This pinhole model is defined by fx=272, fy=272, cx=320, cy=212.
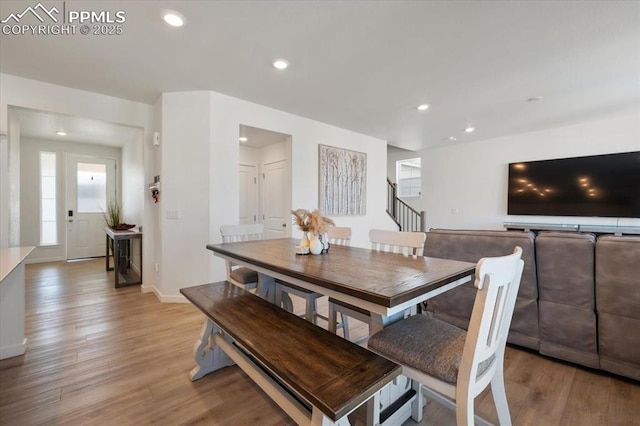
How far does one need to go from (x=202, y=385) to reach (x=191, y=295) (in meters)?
0.60

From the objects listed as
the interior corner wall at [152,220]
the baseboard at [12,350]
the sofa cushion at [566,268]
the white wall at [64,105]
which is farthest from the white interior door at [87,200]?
the sofa cushion at [566,268]

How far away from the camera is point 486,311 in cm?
99

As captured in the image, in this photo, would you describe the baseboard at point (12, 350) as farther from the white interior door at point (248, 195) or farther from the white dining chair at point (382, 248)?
the white interior door at point (248, 195)

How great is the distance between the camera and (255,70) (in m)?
2.83

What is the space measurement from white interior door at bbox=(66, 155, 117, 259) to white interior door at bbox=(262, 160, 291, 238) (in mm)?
3863

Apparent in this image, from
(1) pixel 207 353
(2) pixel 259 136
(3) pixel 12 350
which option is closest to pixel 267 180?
(2) pixel 259 136

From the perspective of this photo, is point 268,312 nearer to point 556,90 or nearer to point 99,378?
point 99,378

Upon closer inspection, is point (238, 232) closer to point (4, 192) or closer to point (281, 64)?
point (281, 64)

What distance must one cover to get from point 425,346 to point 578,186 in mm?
5487

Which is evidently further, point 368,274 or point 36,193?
point 36,193

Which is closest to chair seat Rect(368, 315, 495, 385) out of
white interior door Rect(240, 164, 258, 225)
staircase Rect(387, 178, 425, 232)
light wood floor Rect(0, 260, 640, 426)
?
light wood floor Rect(0, 260, 640, 426)

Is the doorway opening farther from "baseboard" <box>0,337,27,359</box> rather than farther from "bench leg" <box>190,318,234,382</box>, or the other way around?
"baseboard" <box>0,337,27,359</box>

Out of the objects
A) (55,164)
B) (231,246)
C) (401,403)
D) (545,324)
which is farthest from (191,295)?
(55,164)

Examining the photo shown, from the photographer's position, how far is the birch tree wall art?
462cm
